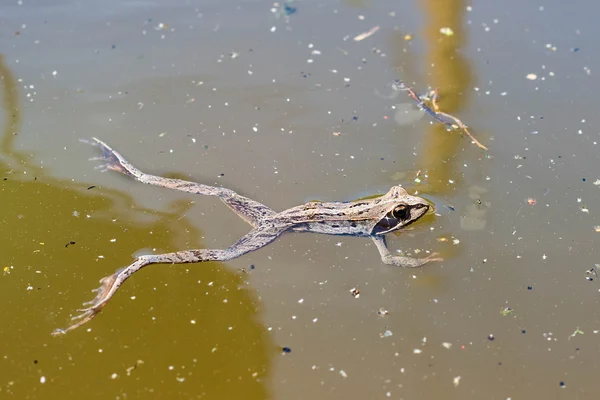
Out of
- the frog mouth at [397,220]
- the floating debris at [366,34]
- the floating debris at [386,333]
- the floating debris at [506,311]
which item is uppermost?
the floating debris at [366,34]

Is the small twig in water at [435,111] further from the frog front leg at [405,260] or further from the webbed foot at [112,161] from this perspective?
the webbed foot at [112,161]

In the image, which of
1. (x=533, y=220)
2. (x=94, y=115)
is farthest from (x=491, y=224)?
(x=94, y=115)

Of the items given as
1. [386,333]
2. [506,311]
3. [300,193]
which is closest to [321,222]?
[300,193]

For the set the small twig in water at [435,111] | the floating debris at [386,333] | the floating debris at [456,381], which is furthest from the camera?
the small twig in water at [435,111]

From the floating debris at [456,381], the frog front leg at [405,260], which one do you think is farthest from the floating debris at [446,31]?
the floating debris at [456,381]

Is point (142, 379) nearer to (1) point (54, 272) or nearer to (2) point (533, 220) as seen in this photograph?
(1) point (54, 272)
